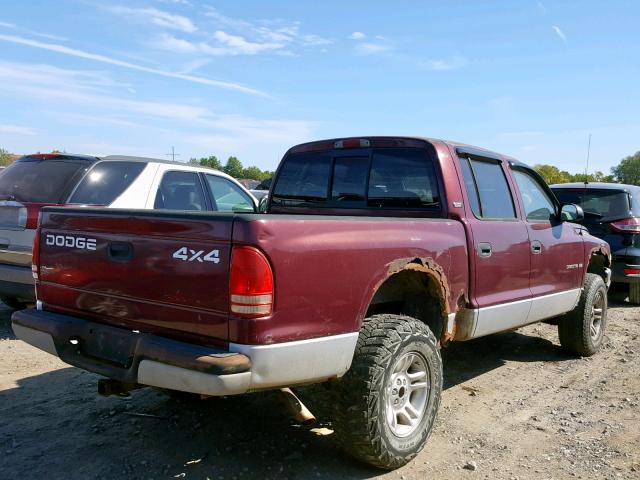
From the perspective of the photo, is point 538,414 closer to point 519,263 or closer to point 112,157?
point 519,263

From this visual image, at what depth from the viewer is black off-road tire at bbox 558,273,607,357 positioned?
18.8 ft

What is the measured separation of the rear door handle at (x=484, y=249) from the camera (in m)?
4.11

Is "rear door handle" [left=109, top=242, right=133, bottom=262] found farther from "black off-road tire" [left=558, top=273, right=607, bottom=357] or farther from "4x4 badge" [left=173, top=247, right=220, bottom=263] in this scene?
"black off-road tire" [left=558, top=273, right=607, bottom=357]

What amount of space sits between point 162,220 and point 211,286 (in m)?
0.46

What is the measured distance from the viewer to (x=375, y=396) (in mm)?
3080

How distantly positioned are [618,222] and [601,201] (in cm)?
46

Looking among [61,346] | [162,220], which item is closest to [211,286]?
[162,220]

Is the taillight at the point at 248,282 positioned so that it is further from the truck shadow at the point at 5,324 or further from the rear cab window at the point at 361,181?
the truck shadow at the point at 5,324

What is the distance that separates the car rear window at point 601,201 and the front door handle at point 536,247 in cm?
362

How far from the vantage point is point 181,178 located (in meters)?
6.79

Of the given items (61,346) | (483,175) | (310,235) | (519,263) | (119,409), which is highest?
(483,175)

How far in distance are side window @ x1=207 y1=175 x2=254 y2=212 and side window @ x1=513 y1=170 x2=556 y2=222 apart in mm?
3592

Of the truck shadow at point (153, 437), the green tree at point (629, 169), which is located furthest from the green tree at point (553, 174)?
the truck shadow at point (153, 437)

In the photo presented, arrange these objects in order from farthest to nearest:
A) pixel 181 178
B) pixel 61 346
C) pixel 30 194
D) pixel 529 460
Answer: pixel 181 178 < pixel 30 194 < pixel 529 460 < pixel 61 346
